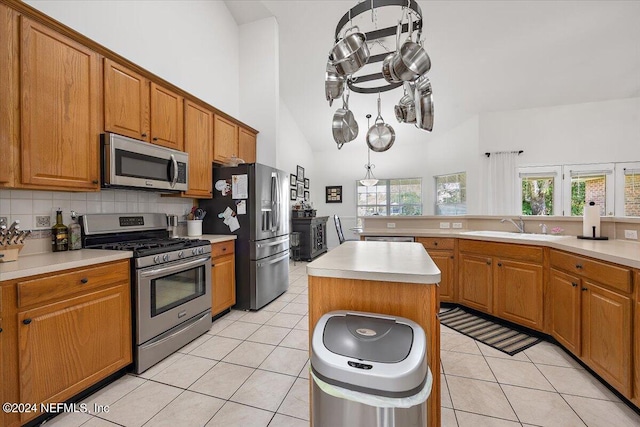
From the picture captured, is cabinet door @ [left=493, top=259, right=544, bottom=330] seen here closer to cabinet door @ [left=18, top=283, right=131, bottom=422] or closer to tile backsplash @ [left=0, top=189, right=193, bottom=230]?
cabinet door @ [left=18, top=283, right=131, bottom=422]

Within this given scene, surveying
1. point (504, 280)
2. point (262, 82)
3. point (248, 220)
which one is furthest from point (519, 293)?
point (262, 82)

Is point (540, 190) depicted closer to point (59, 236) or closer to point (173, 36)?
point (173, 36)

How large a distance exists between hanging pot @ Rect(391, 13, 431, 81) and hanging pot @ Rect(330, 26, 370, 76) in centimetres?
19

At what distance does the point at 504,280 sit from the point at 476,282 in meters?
0.28

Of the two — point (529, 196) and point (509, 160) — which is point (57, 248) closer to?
point (509, 160)

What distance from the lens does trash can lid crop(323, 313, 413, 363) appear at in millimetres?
912

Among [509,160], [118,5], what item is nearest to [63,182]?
[118,5]

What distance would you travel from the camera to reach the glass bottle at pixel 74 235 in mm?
1895

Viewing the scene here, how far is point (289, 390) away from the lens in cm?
169

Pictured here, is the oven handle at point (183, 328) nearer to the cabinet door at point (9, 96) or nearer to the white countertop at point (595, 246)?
the cabinet door at point (9, 96)

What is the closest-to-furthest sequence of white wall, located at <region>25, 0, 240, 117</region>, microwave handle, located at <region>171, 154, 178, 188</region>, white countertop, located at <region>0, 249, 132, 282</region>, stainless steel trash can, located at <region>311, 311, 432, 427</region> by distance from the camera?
stainless steel trash can, located at <region>311, 311, 432, 427</region> → white countertop, located at <region>0, 249, 132, 282</region> → white wall, located at <region>25, 0, 240, 117</region> → microwave handle, located at <region>171, 154, 178, 188</region>

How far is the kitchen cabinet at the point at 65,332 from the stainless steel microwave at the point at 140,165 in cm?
66

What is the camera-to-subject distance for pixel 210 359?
204 centimetres

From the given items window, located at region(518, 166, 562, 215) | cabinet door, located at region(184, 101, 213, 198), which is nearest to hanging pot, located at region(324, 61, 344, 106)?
cabinet door, located at region(184, 101, 213, 198)
